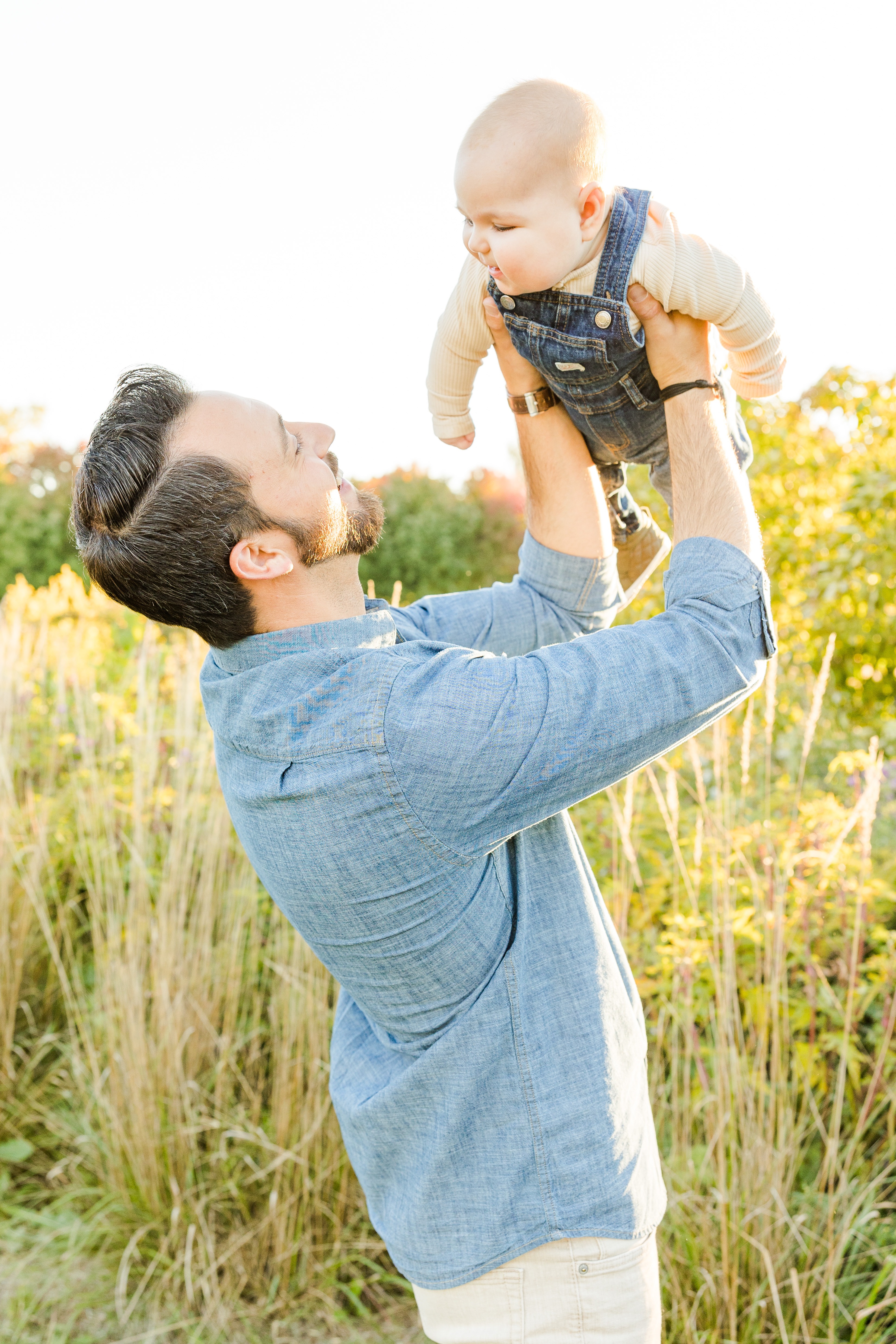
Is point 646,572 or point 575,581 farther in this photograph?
point 646,572

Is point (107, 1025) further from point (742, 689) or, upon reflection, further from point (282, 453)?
point (742, 689)

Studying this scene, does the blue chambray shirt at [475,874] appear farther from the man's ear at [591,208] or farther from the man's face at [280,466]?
the man's ear at [591,208]

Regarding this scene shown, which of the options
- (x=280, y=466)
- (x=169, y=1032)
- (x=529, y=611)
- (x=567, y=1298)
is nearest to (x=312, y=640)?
(x=280, y=466)

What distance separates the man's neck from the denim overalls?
438mm

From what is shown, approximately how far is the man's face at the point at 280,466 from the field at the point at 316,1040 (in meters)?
0.99

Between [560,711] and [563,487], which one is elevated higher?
[563,487]

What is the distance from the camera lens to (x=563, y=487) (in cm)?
162

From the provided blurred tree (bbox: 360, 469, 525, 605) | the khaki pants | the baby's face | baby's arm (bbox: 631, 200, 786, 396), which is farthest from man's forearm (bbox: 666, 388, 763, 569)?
blurred tree (bbox: 360, 469, 525, 605)

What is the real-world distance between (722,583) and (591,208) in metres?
0.56

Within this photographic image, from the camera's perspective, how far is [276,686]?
1.23 m

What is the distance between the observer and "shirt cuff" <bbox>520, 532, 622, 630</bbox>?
1.64m

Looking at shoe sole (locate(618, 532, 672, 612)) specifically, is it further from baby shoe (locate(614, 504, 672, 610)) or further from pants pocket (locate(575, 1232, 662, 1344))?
pants pocket (locate(575, 1232, 662, 1344))

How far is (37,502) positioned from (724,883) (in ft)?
32.5

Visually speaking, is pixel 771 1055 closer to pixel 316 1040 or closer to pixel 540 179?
pixel 316 1040
